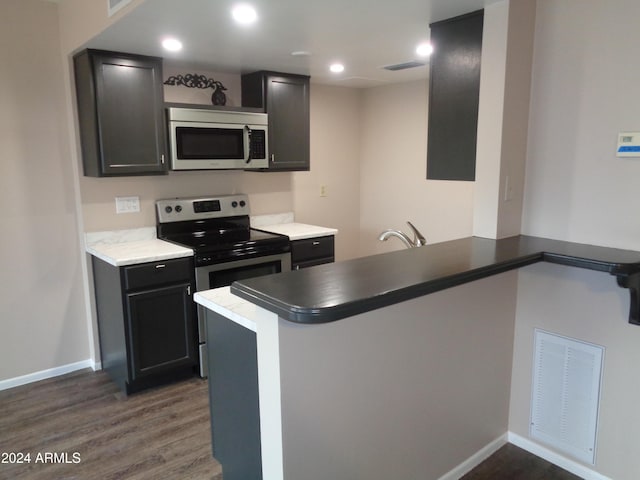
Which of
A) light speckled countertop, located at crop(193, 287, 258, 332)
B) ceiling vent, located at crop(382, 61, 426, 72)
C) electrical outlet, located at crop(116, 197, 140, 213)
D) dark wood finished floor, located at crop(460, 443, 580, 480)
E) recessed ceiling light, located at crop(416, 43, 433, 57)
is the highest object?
ceiling vent, located at crop(382, 61, 426, 72)

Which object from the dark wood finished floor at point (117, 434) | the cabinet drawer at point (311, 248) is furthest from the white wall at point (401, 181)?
the dark wood finished floor at point (117, 434)

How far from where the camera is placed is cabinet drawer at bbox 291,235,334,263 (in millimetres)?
3592

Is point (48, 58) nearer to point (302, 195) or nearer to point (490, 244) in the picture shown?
point (302, 195)

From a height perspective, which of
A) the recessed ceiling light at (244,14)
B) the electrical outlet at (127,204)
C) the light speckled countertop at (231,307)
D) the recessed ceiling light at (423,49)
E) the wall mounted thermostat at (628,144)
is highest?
the recessed ceiling light at (423,49)

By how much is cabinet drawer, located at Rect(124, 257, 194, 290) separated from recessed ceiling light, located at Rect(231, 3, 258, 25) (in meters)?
1.49

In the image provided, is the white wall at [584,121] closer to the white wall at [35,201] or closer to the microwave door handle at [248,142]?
the microwave door handle at [248,142]

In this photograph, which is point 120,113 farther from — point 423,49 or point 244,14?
point 423,49

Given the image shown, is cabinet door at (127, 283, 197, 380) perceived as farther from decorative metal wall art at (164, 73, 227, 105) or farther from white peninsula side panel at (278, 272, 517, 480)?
white peninsula side panel at (278, 272, 517, 480)

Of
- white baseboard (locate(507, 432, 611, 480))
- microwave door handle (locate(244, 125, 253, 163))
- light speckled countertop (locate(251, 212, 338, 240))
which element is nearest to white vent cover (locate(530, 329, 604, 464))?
white baseboard (locate(507, 432, 611, 480))

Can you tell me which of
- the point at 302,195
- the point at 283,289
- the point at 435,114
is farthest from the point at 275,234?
the point at 283,289

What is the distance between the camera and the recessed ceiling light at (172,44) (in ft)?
8.71

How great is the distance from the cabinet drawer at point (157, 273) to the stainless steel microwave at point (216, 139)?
69 centimetres

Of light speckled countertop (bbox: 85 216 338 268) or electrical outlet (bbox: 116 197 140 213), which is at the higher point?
electrical outlet (bbox: 116 197 140 213)

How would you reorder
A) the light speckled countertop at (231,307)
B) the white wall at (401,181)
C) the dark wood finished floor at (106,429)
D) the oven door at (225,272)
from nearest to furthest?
the light speckled countertop at (231,307), the dark wood finished floor at (106,429), the oven door at (225,272), the white wall at (401,181)
